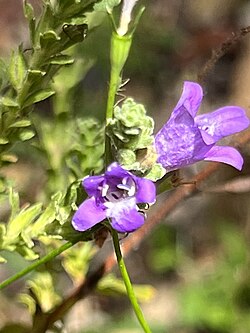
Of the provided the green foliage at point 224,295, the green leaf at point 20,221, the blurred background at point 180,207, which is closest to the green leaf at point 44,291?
the green leaf at point 20,221

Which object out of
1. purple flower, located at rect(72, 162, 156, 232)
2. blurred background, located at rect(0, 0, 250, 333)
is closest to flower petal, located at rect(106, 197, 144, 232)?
purple flower, located at rect(72, 162, 156, 232)

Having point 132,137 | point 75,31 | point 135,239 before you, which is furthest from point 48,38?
point 135,239

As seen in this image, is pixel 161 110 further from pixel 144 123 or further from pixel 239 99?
pixel 144 123

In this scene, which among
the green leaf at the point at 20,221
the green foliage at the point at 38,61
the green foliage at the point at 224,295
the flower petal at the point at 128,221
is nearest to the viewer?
the flower petal at the point at 128,221

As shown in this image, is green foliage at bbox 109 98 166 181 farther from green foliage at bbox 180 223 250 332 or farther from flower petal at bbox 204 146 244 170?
green foliage at bbox 180 223 250 332

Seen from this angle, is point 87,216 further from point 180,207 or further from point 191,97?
point 180,207

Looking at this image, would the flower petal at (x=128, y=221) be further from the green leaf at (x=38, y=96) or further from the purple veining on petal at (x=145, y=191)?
the green leaf at (x=38, y=96)
